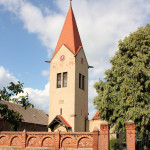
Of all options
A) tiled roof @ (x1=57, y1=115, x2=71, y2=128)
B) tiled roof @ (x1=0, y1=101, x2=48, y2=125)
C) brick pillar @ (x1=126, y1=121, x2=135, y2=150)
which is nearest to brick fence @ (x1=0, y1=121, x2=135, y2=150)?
brick pillar @ (x1=126, y1=121, x2=135, y2=150)

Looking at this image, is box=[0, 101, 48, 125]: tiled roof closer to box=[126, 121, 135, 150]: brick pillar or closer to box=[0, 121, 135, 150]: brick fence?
box=[0, 121, 135, 150]: brick fence

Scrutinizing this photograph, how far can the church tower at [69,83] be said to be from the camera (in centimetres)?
2853

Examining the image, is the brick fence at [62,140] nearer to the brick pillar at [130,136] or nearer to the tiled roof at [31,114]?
the brick pillar at [130,136]

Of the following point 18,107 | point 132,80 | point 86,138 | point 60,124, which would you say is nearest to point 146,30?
point 132,80

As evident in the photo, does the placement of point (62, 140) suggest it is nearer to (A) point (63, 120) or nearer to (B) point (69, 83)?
(A) point (63, 120)

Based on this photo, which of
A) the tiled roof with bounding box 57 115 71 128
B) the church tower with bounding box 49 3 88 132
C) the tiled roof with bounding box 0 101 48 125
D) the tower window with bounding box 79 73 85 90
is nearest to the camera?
the tiled roof with bounding box 57 115 71 128

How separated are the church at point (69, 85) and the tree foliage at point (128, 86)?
7210 millimetres

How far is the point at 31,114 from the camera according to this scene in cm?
4338

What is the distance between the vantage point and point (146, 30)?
70.2 ft

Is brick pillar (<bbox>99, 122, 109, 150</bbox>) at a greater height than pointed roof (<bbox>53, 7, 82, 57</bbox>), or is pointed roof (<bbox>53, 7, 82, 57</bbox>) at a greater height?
pointed roof (<bbox>53, 7, 82, 57</bbox>)

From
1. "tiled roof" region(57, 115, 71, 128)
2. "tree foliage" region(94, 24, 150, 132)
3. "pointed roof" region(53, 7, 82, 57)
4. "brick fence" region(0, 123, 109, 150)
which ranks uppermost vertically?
"pointed roof" region(53, 7, 82, 57)

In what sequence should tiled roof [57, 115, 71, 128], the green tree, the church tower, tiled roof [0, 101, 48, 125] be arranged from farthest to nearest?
tiled roof [0, 101, 48, 125]
the church tower
tiled roof [57, 115, 71, 128]
the green tree

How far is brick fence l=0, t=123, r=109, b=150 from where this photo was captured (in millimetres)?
15378

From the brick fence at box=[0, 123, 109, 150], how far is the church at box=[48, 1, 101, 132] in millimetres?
9442
